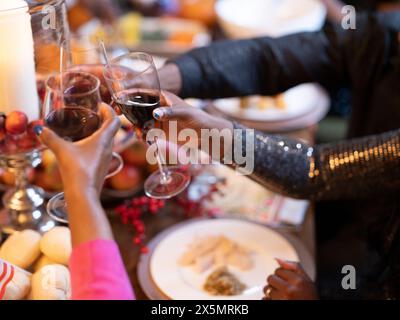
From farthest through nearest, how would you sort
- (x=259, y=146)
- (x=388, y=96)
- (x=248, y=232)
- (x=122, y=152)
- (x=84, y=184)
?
(x=388, y=96) < (x=122, y=152) < (x=248, y=232) < (x=259, y=146) < (x=84, y=184)

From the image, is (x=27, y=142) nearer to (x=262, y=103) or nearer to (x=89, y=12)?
(x=262, y=103)

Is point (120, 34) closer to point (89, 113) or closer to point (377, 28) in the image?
point (377, 28)

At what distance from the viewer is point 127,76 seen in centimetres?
→ 110

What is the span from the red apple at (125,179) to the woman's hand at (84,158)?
535 mm

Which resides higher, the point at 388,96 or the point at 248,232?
the point at 388,96

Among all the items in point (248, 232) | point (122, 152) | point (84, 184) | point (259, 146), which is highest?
point (84, 184)

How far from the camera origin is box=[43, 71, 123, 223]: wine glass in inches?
39.5

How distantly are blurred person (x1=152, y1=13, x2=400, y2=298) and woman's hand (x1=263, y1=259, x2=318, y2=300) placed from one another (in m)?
0.32

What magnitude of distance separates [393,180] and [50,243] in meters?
0.72

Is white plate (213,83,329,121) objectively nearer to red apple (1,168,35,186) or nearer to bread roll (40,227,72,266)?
red apple (1,168,35,186)

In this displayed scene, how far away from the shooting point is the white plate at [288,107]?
5.94 feet

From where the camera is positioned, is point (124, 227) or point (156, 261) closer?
point (156, 261)

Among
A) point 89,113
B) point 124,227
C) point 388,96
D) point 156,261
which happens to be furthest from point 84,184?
point 388,96

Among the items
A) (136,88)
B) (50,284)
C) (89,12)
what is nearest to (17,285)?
(50,284)
